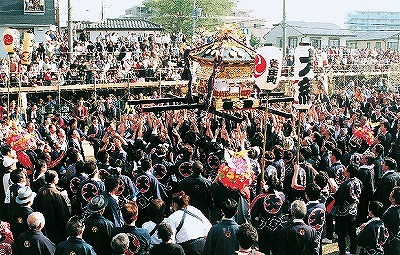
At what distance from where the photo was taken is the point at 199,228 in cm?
550

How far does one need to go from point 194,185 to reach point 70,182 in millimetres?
1756

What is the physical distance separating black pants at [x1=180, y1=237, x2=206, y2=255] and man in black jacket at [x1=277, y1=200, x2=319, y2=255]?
966 millimetres

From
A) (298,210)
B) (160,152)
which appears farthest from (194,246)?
(160,152)

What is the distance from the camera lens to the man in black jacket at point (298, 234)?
557 cm

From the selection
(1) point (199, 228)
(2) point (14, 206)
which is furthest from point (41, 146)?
(1) point (199, 228)

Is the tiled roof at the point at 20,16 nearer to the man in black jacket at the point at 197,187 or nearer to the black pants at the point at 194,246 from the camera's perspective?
the man in black jacket at the point at 197,187

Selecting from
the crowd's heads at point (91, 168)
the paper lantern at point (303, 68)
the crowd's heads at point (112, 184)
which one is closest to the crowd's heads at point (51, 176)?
the crowd's heads at point (91, 168)

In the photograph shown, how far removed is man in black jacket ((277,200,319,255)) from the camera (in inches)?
219

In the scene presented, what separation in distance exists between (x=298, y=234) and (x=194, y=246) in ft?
3.87

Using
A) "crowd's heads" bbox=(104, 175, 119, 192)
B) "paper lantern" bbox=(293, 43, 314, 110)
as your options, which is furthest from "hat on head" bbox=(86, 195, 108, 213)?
"paper lantern" bbox=(293, 43, 314, 110)

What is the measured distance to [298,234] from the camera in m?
5.60

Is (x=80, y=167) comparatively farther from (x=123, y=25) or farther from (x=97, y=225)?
(x=123, y=25)

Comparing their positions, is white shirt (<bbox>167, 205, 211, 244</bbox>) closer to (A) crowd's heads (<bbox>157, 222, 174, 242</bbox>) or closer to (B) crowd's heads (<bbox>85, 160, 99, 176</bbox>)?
(A) crowd's heads (<bbox>157, 222, 174, 242</bbox>)

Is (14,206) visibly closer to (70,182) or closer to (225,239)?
(70,182)
